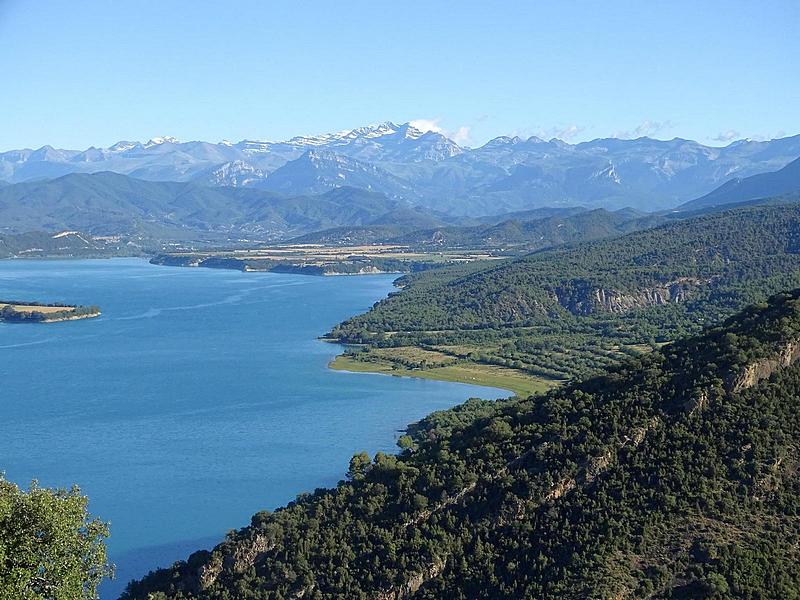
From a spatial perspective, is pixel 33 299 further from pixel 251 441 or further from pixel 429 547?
pixel 429 547

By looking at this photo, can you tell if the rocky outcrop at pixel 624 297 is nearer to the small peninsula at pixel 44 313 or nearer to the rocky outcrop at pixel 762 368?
the small peninsula at pixel 44 313

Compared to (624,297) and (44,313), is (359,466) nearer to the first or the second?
(624,297)

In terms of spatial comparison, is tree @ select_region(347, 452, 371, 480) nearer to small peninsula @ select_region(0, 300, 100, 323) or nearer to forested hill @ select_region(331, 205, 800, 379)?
forested hill @ select_region(331, 205, 800, 379)

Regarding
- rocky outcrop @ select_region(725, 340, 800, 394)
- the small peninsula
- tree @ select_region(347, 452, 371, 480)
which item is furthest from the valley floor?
the small peninsula

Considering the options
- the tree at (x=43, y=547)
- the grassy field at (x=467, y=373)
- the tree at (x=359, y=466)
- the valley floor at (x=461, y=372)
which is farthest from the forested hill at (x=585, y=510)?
the grassy field at (x=467, y=373)

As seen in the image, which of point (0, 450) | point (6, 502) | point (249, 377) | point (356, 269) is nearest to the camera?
point (6, 502)

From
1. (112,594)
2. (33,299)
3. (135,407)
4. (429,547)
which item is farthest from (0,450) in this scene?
(33,299)

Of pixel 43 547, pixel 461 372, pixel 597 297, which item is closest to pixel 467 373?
pixel 461 372
